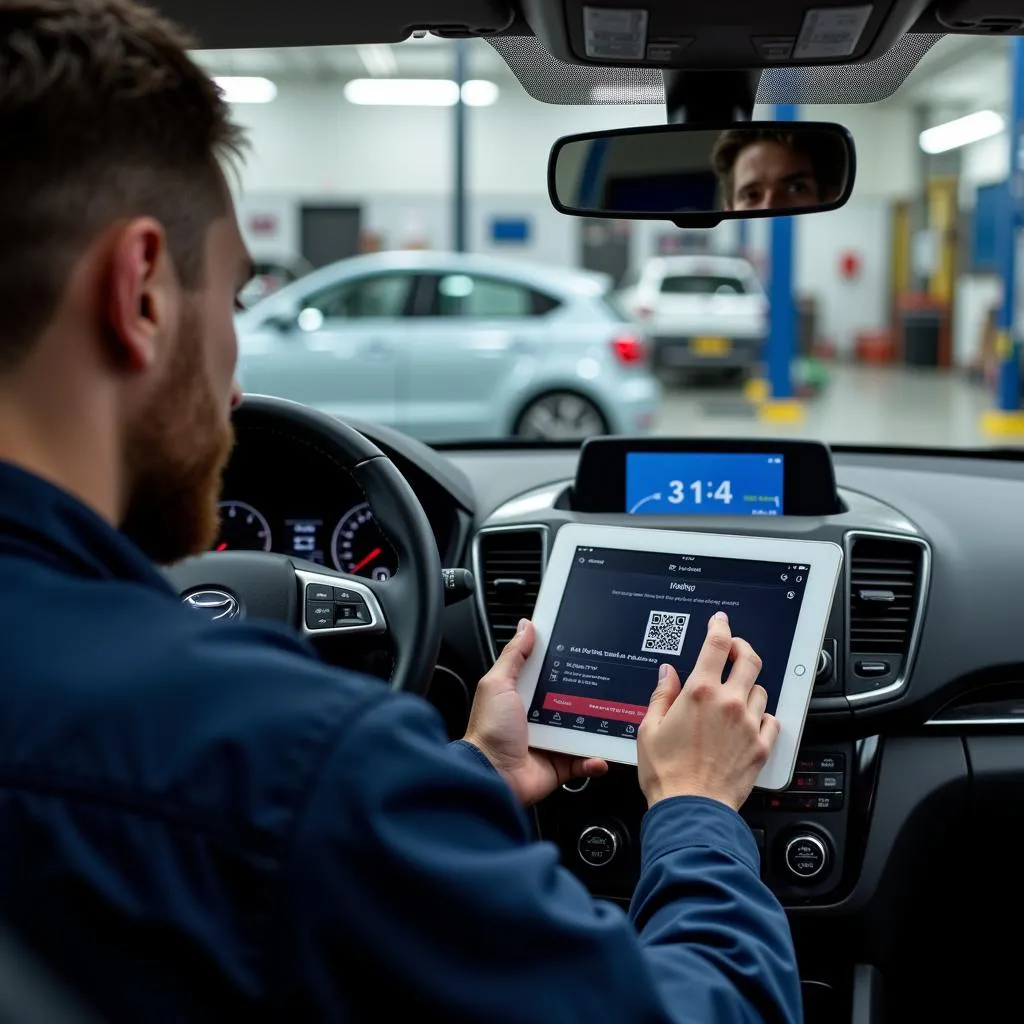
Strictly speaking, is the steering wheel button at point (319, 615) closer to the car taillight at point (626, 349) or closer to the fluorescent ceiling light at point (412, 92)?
the car taillight at point (626, 349)

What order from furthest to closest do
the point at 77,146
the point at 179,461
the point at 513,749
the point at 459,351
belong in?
1. the point at 459,351
2. the point at 513,749
3. the point at 179,461
4. the point at 77,146

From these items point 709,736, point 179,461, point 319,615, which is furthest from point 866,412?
point 179,461

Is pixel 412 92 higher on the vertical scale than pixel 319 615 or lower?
higher

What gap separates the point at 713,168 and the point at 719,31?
0.32m

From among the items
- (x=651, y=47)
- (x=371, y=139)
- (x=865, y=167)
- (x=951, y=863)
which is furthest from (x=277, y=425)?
(x=865, y=167)

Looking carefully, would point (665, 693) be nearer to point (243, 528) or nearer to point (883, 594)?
point (883, 594)

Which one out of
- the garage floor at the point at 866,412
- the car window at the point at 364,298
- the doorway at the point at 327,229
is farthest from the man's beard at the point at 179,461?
the doorway at the point at 327,229

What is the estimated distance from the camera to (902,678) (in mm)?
2113

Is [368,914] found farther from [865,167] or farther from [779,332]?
[865,167]

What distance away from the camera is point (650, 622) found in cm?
176

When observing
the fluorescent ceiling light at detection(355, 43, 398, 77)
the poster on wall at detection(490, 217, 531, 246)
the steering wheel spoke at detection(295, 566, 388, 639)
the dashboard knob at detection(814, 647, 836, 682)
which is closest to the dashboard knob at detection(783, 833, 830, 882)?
the dashboard knob at detection(814, 647, 836, 682)

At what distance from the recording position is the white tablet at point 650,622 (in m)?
1.65

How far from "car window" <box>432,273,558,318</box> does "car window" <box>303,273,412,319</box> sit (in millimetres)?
246

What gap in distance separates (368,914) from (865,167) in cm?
2452
